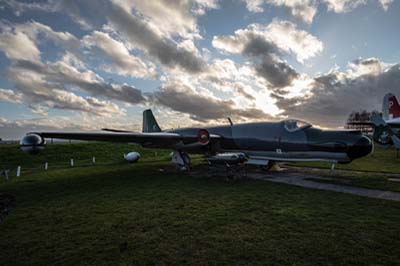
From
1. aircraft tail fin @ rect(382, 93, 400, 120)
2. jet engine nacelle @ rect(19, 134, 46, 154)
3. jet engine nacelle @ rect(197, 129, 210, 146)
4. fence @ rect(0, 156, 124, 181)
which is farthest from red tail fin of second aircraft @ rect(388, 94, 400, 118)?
jet engine nacelle @ rect(19, 134, 46, 154)

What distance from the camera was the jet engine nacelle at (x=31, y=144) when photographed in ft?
25.8

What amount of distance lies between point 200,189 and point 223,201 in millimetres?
1928

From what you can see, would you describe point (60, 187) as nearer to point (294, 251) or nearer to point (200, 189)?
point (200, 189)

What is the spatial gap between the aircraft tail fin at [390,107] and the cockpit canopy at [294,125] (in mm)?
21029

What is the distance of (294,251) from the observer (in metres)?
3.63

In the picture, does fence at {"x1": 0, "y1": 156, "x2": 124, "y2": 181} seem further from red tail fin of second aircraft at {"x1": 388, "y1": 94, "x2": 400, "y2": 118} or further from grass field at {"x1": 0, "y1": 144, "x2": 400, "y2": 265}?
red tail fin of second aircraft at {"x1": 388, "y1": 94, "x2": 400, "y2": 118}

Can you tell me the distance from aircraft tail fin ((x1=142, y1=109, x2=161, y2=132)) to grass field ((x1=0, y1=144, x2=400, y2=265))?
14838 mm

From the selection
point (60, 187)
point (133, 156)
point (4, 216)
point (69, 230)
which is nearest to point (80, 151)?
point (133, 156)

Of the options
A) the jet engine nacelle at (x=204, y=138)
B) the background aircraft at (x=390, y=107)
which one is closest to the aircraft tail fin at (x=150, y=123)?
the jet engine nacelle at (x=204, y=138)

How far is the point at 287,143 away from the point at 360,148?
3.02 m

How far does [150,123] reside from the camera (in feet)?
74.4

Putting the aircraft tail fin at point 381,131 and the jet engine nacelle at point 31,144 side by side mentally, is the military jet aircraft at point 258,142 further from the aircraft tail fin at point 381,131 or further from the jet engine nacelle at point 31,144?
the aircraft tail fin at point 381,131

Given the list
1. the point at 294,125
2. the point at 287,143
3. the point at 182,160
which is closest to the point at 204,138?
the point at 182,160

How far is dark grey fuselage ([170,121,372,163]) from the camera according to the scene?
9.17 meters
